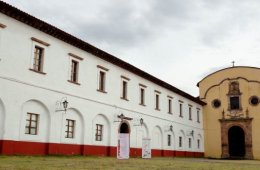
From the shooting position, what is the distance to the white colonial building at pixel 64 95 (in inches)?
679

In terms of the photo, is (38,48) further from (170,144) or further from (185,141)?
(185,141)

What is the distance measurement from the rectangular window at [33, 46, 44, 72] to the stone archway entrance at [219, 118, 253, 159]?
2626cm

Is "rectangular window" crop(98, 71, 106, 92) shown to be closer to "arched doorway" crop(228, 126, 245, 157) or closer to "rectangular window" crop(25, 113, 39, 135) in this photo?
"rectangular window" crop(25, 113, 39, 135)

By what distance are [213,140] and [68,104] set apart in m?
24.4

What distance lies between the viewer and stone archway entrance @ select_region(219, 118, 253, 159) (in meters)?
38.1

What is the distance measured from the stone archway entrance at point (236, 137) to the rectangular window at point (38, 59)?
26.3m

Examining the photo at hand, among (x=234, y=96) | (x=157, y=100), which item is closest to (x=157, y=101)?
(x=157, y=100)

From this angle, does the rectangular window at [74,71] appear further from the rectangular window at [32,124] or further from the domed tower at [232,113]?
the domed tower at [232,113]

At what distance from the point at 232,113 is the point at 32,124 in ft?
88.2

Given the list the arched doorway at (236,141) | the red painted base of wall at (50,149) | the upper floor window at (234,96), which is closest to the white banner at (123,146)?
the red painted base of wall at (50,149)

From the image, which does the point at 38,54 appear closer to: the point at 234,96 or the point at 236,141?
the point at 234,96

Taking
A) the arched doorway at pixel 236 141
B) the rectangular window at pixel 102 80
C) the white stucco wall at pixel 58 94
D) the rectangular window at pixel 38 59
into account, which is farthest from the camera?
the arched doorway at pixel 236 141

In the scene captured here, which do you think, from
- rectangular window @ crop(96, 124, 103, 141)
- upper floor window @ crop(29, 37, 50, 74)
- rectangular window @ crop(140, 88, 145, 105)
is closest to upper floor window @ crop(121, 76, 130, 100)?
rectangular window @ crop(140, 88, 145, 105)

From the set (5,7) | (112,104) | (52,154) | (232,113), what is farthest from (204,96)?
(5,7)
